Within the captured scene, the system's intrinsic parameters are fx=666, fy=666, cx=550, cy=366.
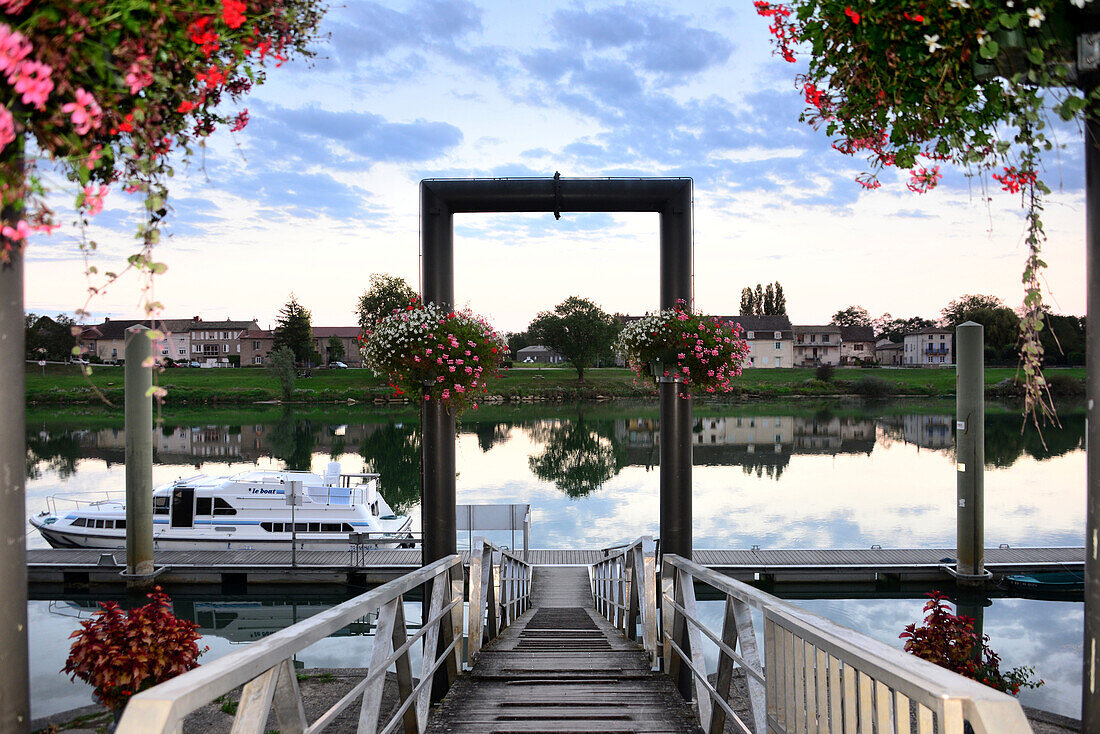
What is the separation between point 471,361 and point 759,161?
9.67 meters

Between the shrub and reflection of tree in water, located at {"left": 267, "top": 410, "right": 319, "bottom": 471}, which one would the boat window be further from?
the shrub

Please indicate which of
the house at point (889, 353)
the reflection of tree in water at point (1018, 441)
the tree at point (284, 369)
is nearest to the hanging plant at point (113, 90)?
the reflection of tree in water at point (1018, 441)

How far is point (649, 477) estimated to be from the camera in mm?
26609

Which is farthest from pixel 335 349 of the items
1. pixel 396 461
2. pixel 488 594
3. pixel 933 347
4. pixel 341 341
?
pixel 488 594

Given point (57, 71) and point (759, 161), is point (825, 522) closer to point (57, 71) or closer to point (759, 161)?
point (759, 161)

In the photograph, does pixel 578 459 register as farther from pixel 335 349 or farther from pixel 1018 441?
pixel 335 349

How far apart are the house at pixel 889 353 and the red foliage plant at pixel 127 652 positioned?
104 metres

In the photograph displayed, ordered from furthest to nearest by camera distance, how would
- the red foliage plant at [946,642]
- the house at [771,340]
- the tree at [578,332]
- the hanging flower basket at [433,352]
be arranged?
the house at [771,340] < the tree at [578,332] < the hanging flower basket at [433,352] < the red foliage plant at [946,642]

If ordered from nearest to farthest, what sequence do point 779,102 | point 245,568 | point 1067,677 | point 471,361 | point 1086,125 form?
1. point 1086,125
2. point 779,102
3. point 471,361
4. point 1067,677
5. point 245,568

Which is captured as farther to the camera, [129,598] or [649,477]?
[649,477]

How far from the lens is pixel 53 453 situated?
31172 mm

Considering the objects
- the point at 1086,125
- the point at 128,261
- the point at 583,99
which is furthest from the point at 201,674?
the point at 583,99

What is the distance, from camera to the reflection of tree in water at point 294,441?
2822 cm

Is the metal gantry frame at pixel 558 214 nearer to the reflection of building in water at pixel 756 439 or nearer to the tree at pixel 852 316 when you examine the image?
the reflection of building in water at pixel 756 439
